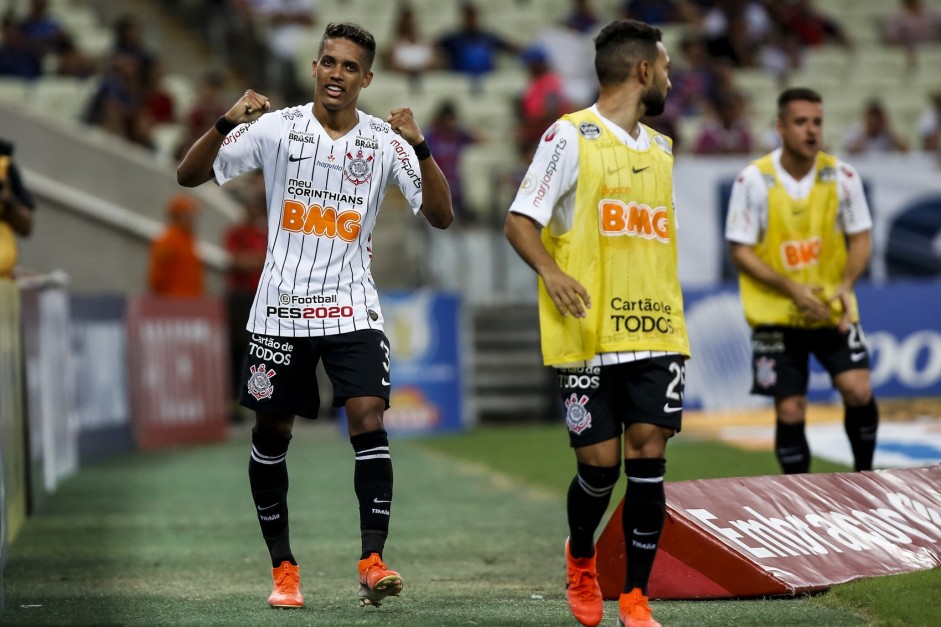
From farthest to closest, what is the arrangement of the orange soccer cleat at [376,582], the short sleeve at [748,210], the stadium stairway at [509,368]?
the stadium stairway at [509,368], the short sleeve at [748,210], the orange soccer cleat at [376,582]

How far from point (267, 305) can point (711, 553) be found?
6.89ft

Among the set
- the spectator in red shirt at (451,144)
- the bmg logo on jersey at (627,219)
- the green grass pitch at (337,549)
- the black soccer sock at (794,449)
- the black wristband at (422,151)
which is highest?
the spectator in red shirt at (451,144)

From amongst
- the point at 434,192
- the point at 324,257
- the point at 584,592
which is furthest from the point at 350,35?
the point at 584,592

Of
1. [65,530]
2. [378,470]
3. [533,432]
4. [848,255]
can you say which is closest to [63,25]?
[533,432]

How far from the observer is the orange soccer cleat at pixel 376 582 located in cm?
632

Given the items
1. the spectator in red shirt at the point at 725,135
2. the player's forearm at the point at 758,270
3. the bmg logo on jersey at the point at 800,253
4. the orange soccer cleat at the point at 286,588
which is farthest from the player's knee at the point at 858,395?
the spectator in red shirt at the point at 725,135

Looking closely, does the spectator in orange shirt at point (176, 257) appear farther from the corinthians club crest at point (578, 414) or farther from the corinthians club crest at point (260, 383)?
the corinthians club crest at point (578, 414)

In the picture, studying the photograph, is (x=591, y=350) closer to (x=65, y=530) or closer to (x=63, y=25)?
(x=65, y=530)

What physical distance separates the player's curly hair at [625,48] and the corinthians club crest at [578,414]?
1223 millimetres

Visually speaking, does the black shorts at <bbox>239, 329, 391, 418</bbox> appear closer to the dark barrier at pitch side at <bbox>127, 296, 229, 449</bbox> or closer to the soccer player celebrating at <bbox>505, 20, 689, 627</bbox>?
the soccer player celebrating at <bbox>505, 20, 689, 627</bbox>

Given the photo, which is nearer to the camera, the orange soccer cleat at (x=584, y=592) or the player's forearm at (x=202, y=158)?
the orange soccer cleat at (x=584, y=592)

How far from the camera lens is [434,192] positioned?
680cm

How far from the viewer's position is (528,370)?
753 inches

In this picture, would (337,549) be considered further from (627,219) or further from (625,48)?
(625,48)
